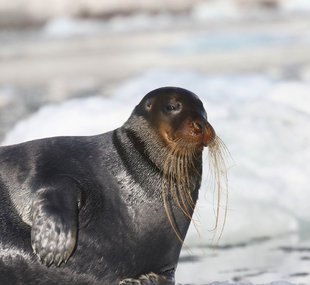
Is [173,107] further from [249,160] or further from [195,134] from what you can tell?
[249,160]

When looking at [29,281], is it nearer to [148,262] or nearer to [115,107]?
[148,262]

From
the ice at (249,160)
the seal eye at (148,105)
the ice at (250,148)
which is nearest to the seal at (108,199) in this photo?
the seal eye at (148,105)

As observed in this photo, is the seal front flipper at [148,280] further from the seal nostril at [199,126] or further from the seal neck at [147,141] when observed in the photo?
the seal nostril at [199,126]

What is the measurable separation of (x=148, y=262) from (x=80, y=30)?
34230 millimetres

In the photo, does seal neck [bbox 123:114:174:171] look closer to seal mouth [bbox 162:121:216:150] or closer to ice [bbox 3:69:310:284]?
seal mouth [bbox 162:121:216:150]

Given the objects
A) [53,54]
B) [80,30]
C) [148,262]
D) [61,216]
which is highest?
[80,30]

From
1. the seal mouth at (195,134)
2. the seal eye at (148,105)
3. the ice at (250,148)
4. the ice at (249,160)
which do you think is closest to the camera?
the seal mouth at (195,134)

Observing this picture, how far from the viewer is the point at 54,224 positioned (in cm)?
294

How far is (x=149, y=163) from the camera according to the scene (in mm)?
3291

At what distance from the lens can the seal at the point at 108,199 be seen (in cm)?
304

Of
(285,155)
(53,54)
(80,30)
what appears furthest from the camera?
(80,30)

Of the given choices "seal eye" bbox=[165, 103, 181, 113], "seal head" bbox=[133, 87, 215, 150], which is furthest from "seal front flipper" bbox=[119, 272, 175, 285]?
"seal eye" bbox=[165, 103, 181, 113]

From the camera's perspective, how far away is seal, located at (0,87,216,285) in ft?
9.98

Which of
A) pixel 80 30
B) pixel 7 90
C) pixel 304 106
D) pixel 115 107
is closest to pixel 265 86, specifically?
pixel 304 106
